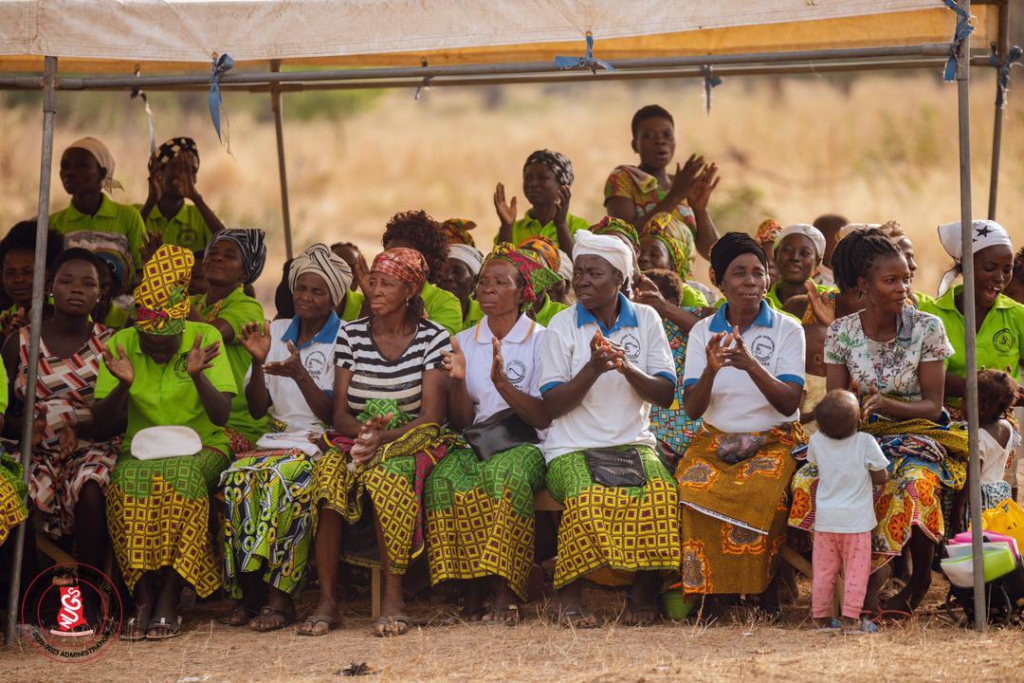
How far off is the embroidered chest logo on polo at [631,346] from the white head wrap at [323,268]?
5.29 feet

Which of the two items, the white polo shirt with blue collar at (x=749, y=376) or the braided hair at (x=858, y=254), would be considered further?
the white polo shirt with blue collar at (x=749, y=376)

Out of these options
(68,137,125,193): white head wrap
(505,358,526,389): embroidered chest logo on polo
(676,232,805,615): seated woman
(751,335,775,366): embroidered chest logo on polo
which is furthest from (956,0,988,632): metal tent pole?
(68,137,125,193): white head wrap

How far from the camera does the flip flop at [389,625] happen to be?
6.21 m

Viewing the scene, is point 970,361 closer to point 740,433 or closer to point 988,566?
point 988,566

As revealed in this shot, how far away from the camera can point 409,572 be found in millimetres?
6953

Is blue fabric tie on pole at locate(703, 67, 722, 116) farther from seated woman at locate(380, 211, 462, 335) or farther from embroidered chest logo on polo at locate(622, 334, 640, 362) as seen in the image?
embroidered chest logo on polo at locate(622, 334, 640, 362)

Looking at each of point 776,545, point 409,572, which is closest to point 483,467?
point 409,572

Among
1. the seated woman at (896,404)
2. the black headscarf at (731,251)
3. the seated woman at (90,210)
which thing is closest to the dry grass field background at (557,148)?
the seated woman at (90,210)

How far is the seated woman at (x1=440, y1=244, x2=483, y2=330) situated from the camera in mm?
8125

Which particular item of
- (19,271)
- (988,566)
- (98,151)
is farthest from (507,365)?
(98,151)

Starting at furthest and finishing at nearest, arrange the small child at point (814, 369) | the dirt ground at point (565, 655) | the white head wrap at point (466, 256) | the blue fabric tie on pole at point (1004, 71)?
the white head wrap at point (466, 256) → the blue fabric tie on pole at point (1004, 71) → the small child at point (814, 369) → the dirt ground at point (565, 655)

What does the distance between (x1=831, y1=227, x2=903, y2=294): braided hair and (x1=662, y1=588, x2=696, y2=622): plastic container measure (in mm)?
1674

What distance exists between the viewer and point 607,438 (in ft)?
21.5
